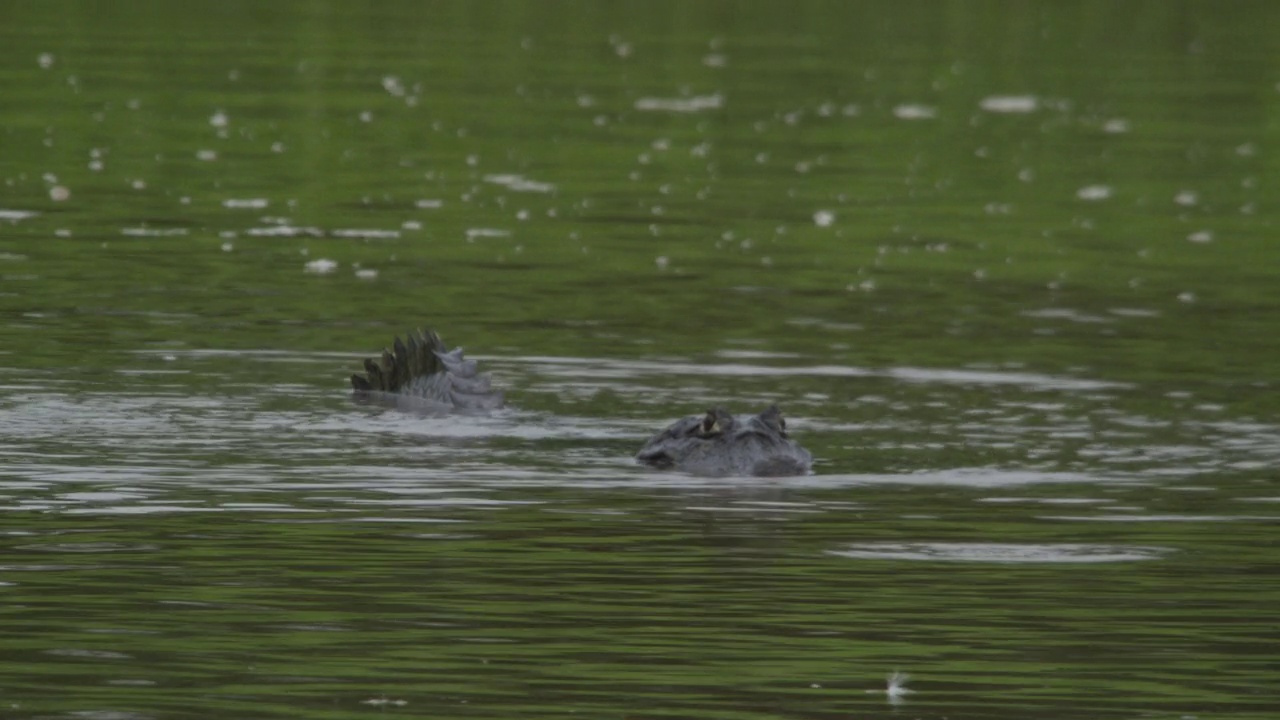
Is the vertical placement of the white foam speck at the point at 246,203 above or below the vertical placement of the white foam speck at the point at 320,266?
above

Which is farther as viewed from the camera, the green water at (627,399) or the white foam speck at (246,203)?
the white foam speck at (246,203)

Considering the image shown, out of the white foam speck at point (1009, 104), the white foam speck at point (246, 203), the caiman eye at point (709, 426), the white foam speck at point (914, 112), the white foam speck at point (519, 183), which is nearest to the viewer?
the caiman eye at point (709, 426)

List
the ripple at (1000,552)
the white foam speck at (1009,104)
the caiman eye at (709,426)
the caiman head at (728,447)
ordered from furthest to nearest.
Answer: the white foam speck at (1009,104) → the caiman eye at (709,426) → the caiman head at (728,447) → the ripple at (1000,552)

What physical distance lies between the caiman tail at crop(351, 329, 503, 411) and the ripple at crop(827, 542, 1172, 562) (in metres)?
4.96

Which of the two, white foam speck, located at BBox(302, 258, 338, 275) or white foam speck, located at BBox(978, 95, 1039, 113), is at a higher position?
white foam speck, located at BBox(978, 95, 1039, 113)

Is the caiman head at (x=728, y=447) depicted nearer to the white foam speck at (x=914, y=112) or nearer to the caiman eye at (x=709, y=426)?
the caiman eye at (x=709, y=426)

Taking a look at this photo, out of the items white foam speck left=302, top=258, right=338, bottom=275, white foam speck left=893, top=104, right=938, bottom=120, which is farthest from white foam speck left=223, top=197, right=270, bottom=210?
white foam speck left=893, top=104, right=938, bottom=120

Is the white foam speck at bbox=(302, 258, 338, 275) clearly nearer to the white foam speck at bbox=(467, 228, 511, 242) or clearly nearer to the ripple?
the white foam speck at bbox=(467, 228, 511, 242)

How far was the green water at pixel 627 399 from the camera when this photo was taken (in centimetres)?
1117

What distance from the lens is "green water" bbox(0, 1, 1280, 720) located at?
11.2 meters

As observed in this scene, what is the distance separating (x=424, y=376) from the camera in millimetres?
18781

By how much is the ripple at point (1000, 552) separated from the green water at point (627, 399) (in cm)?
4

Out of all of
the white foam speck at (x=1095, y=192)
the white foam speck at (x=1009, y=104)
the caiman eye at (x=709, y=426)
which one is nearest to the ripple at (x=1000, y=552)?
the caiman eye at (x=709, y=426)

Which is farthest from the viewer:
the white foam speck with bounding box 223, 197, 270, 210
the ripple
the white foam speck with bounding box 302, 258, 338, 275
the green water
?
the white foam speck with bounding box 223, 197, 270, 210
